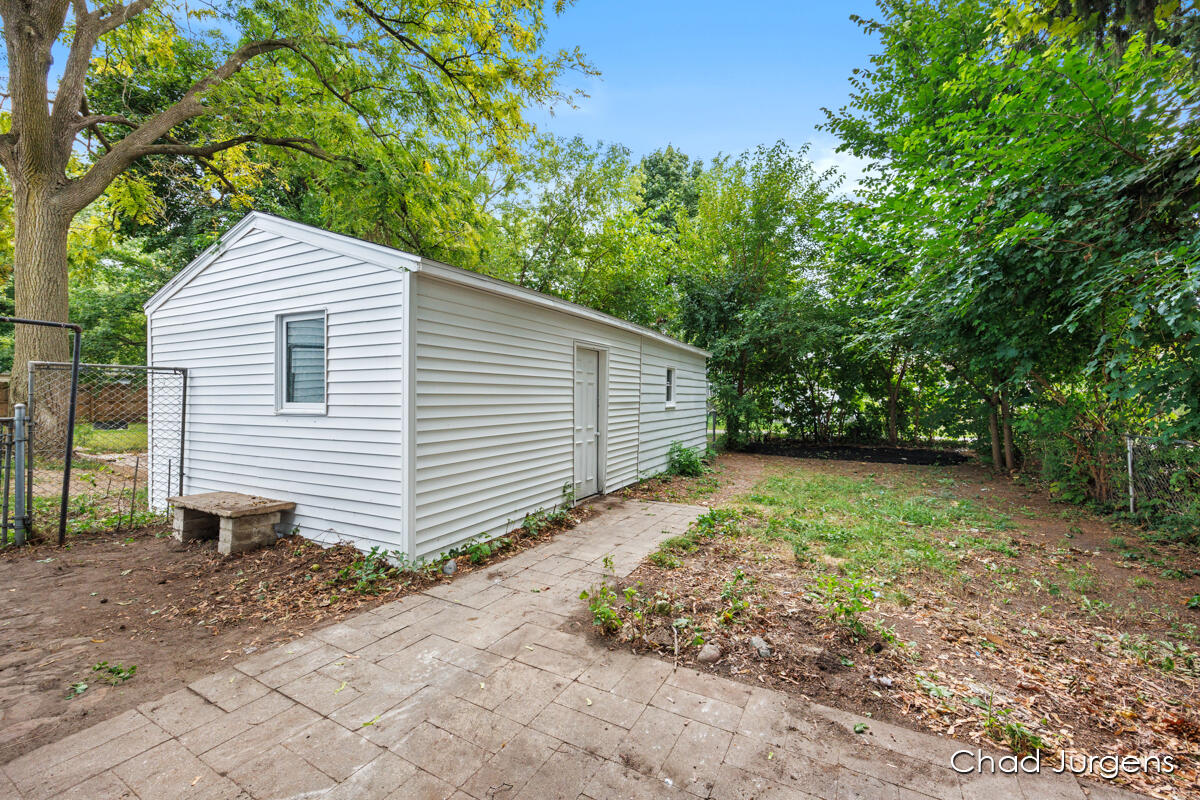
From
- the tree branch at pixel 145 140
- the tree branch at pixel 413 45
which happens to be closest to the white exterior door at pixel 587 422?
the tree branch at pixel 413 45

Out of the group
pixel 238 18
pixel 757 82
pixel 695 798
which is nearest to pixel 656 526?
pixel 695 798

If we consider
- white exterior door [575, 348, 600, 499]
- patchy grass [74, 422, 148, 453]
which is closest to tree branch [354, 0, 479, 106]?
white exterior door [575, 348, 600, 499]

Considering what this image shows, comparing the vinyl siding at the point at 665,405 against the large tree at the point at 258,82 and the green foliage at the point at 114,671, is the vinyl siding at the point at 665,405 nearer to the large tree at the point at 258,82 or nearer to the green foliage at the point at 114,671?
the large tree at the point at 258,82

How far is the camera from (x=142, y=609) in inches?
128

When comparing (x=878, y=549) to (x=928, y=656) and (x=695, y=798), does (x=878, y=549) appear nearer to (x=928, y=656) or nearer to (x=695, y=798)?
(x=928, y=656)

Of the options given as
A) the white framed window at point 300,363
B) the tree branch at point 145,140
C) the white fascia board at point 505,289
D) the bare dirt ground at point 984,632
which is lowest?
the bare dirt ground at point 984,632

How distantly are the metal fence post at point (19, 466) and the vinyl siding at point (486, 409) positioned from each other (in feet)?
12.1


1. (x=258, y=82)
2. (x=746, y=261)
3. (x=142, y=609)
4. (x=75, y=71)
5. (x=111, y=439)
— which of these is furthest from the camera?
(x=746, y=261)

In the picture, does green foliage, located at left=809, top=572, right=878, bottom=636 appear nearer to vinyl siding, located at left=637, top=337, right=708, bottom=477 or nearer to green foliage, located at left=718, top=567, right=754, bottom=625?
green foliage, located at left=718, top=567, right=754, bottom=625

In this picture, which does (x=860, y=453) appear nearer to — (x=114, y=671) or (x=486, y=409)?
(x=486, y=409)

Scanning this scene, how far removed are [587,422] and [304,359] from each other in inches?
133

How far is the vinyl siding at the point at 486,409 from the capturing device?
12.7 ft

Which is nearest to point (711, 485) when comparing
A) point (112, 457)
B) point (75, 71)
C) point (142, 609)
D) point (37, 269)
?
point (142, 609)

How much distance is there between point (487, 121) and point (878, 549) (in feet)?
28.3
